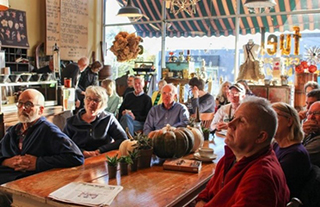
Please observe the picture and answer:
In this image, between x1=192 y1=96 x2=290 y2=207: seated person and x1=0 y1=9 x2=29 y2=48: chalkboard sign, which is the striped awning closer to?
x1=0 y1=9 x2=29 y2=48: chalkboard sign

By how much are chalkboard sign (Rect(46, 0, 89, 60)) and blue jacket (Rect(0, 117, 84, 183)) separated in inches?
218

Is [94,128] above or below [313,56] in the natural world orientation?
below

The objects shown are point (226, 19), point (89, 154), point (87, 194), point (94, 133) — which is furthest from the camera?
point (226, 19)

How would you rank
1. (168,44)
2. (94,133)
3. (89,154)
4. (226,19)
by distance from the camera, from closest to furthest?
(89,154), (94,133), (226,19), (168,44)

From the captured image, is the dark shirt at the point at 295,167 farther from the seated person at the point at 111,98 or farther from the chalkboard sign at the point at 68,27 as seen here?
the chalkboard sign at the point at 68,27

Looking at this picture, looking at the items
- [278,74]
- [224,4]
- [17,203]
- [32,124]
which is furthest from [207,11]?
[17,203]

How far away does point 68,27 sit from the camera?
8430 mm

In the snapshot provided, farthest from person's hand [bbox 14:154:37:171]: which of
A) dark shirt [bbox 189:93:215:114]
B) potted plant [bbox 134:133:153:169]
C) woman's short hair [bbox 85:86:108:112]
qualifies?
dark shirt [bbox 189:93:215:114]

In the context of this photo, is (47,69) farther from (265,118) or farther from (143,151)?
(265,118)

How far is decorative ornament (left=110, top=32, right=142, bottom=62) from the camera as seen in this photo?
4250mm

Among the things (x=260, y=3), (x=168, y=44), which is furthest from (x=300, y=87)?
(x=168, y=44)

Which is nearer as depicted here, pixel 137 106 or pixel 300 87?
pixel 137 106

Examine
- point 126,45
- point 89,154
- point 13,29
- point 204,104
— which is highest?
point 13,29

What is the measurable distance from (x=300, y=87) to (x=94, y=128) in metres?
4.47
